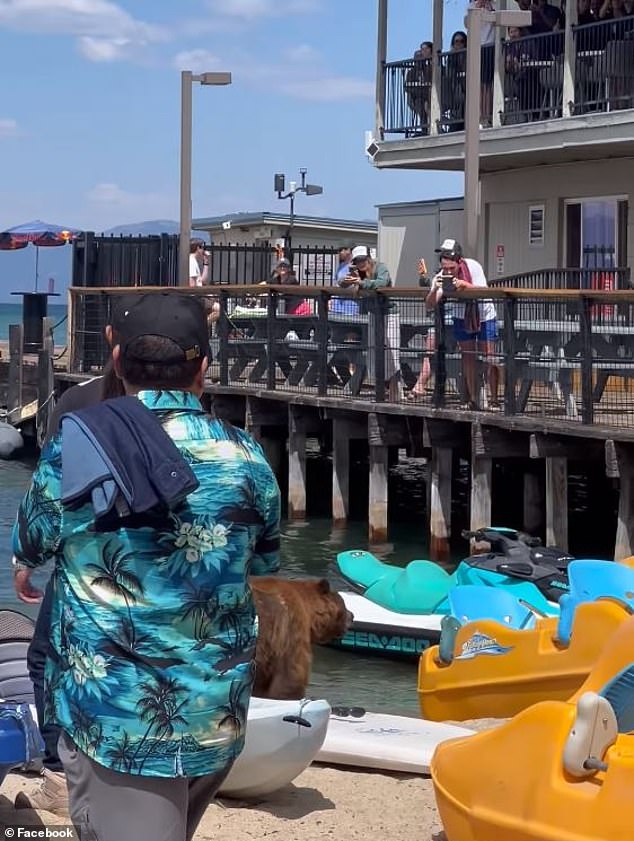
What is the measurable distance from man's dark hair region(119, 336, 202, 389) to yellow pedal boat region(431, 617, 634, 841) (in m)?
1.64

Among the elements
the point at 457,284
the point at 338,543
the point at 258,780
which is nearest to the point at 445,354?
the point at 457,284

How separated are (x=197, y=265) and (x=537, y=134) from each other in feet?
16.7

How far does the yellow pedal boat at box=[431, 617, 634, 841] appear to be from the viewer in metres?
4.50

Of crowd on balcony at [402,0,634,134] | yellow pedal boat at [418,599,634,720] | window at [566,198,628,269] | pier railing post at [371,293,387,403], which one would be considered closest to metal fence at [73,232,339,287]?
crowd on balcony at [402,0,634,134]

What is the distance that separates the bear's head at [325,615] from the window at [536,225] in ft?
53.8

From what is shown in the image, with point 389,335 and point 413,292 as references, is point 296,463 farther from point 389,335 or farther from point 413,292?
point 413,292

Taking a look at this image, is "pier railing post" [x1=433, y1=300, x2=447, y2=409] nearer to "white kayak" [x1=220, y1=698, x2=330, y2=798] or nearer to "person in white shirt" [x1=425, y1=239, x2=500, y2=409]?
"person in white shirt" [x1=425, y1=239, x2=500, y2=409]

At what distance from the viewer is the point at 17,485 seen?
24.3 meters

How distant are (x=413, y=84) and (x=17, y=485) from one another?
8390 mm

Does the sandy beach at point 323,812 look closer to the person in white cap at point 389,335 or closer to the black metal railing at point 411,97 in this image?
the person in white cap at point 389,335

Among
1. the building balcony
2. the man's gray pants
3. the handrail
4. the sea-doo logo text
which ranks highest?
the building balcony

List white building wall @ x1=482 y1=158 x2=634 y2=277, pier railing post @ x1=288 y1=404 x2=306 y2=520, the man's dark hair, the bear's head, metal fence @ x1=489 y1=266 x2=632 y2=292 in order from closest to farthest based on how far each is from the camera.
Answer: the man's dark hair → the bear's head → pier railing post @ x1=288 y1=404 x2=306 y2=520 → metal fence @ x1=489 y1=266 x2=632 y2=292 → white building wall @ x1=482 y1=158 x2=634 y2=277

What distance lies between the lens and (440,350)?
619 inches

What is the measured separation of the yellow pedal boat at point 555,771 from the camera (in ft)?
14.8
